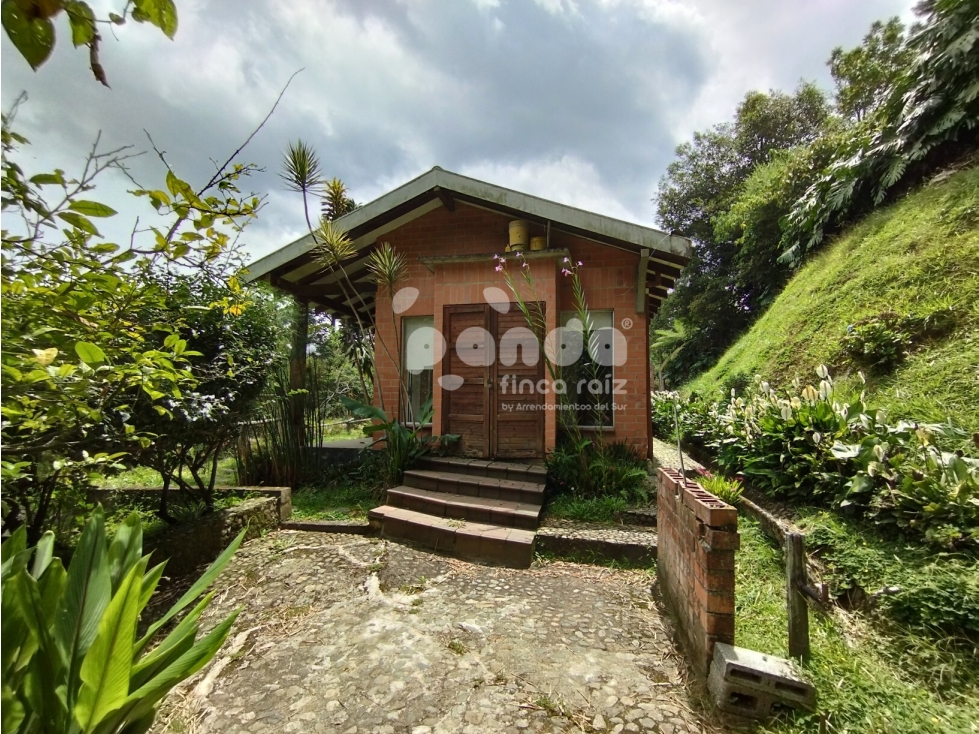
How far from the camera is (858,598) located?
2.31 metres

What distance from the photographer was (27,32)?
2.38ft

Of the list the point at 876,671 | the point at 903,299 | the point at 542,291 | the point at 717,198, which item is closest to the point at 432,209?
the point at 542,291

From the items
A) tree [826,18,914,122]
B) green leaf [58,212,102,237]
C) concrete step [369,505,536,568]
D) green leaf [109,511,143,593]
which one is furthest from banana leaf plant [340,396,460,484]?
tree [826,18,914,122]

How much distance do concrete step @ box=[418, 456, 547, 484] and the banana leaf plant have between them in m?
0.18

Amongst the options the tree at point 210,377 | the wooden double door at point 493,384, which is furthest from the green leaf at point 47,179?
the wooden double door at point 493,384

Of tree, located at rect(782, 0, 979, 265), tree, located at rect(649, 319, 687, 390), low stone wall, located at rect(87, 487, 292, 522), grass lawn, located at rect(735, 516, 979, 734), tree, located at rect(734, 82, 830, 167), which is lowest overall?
grass lawn, located at rect(735, 516, 979, 734)

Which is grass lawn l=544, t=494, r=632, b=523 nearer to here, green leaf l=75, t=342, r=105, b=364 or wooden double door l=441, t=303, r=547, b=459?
wooden double door l=441, t=303, r=547, b=459

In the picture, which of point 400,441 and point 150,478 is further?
point 150,478

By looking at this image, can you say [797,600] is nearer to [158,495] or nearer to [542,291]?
[542,291]

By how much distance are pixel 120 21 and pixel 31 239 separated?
78 centimetres

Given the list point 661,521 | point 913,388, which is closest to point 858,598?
point 661,521

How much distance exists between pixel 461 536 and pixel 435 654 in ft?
5.00

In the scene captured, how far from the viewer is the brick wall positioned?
18.2ft

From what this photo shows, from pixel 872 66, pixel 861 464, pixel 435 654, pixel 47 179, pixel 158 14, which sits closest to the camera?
pixel 158 14
